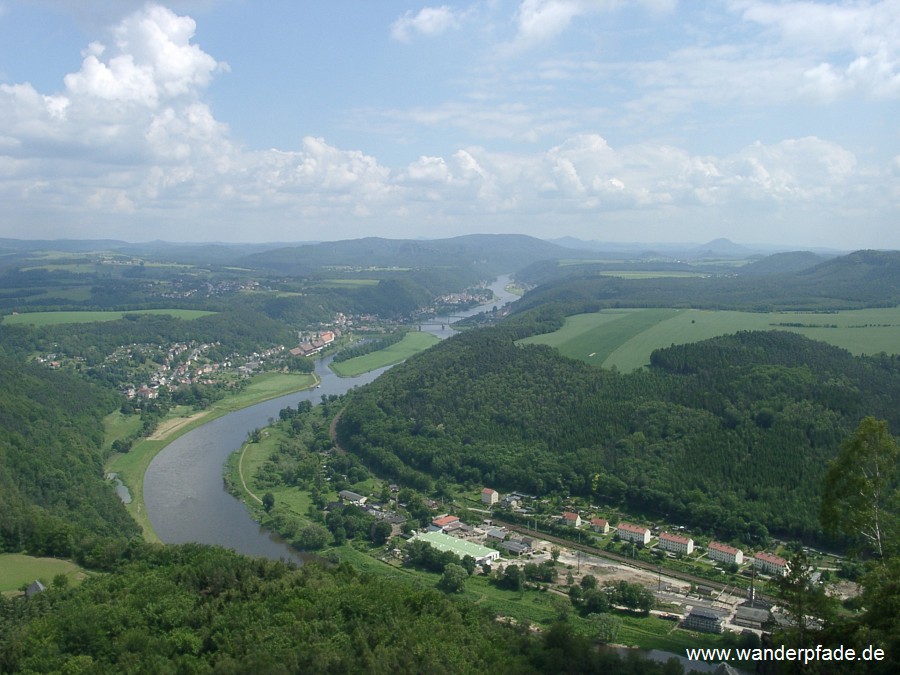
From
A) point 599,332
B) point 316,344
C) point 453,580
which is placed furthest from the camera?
point 316,344

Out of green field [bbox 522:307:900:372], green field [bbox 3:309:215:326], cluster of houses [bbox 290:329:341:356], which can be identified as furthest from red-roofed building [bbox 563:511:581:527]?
green field [bbox 3:309:215:326]

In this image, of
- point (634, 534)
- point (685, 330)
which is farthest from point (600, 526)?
point (685, 330)

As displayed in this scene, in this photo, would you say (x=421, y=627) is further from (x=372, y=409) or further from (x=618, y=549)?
(x=372, y=409)

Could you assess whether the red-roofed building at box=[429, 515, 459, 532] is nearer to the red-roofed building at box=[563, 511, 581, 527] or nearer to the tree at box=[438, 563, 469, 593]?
the red-roofed building at box=[563, 511, 581, 527]

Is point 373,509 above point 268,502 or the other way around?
the other way around

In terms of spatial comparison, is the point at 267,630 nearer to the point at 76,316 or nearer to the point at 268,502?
the point at 268,502
